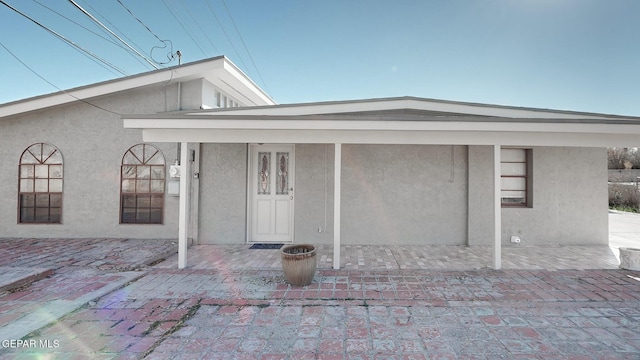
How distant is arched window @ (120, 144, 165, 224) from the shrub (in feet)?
59.0

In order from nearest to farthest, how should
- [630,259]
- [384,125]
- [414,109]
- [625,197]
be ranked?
[384,125] → [630,259] → [414,109] → [625,197]

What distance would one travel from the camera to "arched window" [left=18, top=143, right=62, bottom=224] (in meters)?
6.67

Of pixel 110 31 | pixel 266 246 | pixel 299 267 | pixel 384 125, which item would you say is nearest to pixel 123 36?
pixel 110 31

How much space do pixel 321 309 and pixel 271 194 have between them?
3668mm

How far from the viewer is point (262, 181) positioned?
6.61 meters

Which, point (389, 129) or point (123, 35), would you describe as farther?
point (123, 35)

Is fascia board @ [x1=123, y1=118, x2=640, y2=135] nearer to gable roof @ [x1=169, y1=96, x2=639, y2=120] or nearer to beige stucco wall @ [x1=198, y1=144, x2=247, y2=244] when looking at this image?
gable roof @ [x1=169, y1=96, x2=639, y2=120]

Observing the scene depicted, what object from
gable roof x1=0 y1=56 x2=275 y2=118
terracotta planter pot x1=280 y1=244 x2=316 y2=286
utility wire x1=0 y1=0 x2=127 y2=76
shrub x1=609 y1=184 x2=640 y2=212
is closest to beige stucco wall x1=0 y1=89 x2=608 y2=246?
gable roof x1=0 y1=56 x2=275 y2=118

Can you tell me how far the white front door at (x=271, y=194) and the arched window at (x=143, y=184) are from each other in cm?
224

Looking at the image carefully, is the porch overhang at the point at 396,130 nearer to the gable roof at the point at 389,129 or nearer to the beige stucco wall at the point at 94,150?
the gable roof at the point at 389,129

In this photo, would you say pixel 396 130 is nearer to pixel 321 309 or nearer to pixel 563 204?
pixel 321 309

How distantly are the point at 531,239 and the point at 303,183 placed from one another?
5.49 metres

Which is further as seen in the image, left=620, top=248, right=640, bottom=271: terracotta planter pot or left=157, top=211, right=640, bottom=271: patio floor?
left=157, top=211, right=640, bottom=271: patio floor

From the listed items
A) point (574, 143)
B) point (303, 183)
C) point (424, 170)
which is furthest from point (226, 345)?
point (574, 143)
